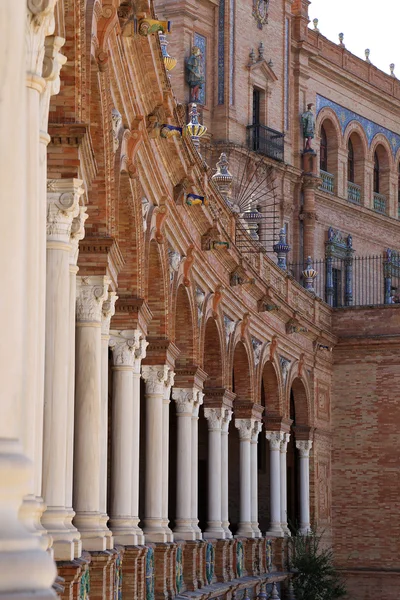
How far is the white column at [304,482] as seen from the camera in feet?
113

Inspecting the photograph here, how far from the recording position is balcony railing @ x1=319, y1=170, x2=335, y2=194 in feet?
148

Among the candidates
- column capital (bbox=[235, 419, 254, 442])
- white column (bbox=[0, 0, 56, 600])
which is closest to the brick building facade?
white column (bbox=[0, 0, 56, 600])

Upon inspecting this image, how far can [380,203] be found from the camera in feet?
160

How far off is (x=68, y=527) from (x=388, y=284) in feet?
117

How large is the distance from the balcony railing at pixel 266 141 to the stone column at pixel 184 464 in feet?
57.1

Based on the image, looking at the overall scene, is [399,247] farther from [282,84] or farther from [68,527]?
[68,527]

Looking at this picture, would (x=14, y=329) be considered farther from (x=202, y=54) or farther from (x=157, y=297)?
(x=202, y=54)

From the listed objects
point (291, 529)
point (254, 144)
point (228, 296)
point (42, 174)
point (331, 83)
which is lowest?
point (291, 529)

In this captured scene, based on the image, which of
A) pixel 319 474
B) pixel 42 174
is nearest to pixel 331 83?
pixel 319 474

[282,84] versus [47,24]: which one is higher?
[282,84]

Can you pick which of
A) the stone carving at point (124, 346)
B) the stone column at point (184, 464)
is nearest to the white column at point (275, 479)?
the stone column at point (184, 464)

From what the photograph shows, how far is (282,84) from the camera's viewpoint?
42.4 m

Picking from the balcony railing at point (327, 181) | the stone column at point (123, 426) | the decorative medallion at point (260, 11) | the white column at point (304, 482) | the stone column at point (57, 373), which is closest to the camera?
the stone column at point (57, 373)

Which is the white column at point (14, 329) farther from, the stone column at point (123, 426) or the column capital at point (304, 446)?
the column capital at point (304, 446)
